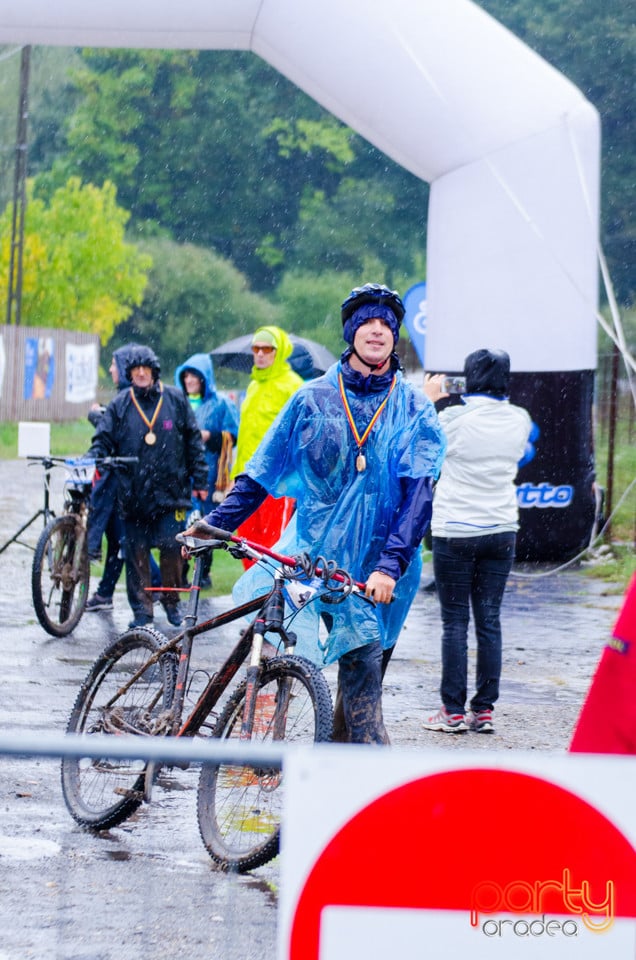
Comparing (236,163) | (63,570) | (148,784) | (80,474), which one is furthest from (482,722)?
(236,163)

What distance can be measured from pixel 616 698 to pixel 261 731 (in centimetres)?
226

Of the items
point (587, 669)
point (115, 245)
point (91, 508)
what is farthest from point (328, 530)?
point (115, 245)

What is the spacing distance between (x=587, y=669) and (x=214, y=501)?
3.70m

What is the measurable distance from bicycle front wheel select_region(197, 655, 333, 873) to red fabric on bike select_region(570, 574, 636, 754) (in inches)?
75.4

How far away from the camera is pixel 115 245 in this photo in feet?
150

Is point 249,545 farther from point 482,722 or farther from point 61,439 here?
point 61,439

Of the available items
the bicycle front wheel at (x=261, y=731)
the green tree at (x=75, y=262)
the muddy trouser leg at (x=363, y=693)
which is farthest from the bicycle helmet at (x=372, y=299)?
the green tree at (x=75, y=262)

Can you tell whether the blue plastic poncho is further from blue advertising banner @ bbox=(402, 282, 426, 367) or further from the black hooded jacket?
blue advertising banner @ bbox=(402, 282, 426, 367)

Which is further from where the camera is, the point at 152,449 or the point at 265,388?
the point at 265,388

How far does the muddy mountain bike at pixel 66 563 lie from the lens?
30.8 ft

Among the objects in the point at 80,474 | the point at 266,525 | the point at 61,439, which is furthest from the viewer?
the point at 61,439

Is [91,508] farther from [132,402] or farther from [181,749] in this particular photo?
[181,749]

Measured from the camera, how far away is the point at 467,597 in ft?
23.0

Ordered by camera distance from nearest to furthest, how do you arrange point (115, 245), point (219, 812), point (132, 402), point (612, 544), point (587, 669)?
1. point (219, 812)
2. point (587, 669)
3. point (132, 402)
4. point (612, 544)
5. point (115, 245)
